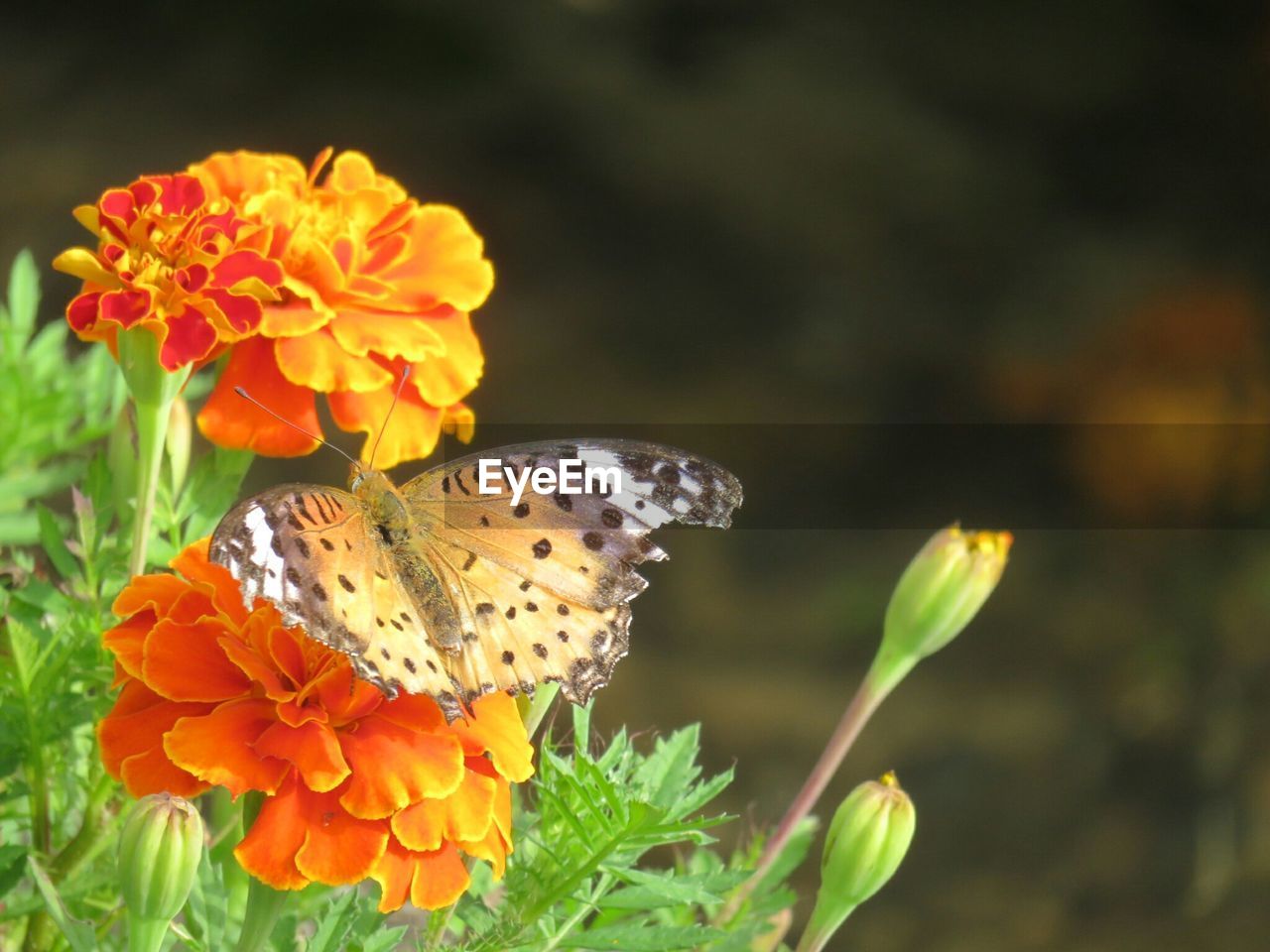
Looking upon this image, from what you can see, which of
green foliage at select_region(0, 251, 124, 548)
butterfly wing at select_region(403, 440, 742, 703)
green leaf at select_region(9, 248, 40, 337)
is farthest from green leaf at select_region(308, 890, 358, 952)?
green leaf at select_region(9, 248, 40, 337)

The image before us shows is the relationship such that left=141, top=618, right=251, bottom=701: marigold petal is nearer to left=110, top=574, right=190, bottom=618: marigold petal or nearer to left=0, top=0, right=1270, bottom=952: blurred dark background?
left=110, top=574, right=190, bottom=618: marigold petal

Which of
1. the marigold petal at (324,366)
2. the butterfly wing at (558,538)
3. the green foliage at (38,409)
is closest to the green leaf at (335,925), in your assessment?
the butterfly wing at (558,538)

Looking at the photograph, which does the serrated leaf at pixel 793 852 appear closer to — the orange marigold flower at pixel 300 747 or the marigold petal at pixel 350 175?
the orange marigold flower at pixel 300 747

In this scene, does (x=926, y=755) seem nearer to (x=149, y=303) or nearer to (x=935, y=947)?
(x=935, y=947)

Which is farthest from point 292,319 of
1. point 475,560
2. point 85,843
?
point 85,843

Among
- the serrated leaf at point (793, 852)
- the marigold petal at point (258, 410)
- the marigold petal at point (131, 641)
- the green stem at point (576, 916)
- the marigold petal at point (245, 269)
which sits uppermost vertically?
the marigold petal at point (245, 269)

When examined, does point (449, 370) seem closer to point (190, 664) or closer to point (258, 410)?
point (258, 410)
